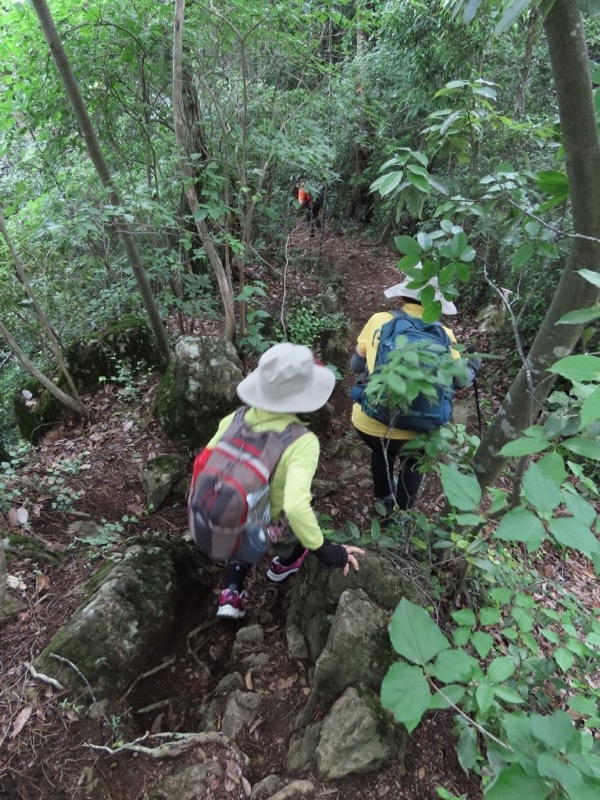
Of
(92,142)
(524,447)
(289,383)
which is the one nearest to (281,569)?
(289,383)

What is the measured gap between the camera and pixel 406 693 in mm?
1072

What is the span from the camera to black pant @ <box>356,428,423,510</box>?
3.04 m

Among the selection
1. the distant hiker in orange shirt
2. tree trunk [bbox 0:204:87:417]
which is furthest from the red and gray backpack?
the distant hiker in orange shirt

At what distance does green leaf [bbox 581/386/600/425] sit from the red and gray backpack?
4.78 feet

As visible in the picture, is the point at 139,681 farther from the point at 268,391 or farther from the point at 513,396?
the point at 513,396

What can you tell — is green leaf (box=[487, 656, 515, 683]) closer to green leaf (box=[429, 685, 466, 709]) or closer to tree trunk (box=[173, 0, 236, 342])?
green leaf (box=[429, 685, 466, 709])

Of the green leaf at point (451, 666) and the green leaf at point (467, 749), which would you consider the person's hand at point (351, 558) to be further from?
the green leaf at point (451, 666)

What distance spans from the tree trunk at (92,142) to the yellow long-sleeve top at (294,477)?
2465 mm

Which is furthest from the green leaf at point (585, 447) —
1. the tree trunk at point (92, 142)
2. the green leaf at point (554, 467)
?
the tree trunk at point (92, 142)

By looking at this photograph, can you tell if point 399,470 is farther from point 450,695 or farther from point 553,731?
point 553,731

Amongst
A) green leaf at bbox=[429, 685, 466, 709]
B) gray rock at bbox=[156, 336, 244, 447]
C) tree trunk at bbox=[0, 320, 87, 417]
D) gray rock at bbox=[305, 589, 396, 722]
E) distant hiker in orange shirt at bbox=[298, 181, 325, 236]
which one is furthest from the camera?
distant hiker in orange shirt at bbox=[298, 181, 325, 236]

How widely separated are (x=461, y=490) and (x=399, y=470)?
1.95 meters

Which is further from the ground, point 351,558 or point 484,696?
point 484,696

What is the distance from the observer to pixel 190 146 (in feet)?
14.9
